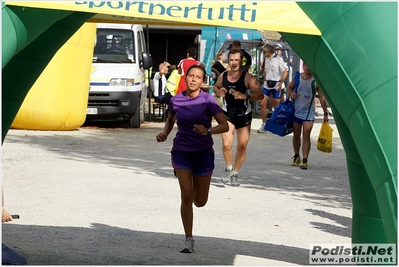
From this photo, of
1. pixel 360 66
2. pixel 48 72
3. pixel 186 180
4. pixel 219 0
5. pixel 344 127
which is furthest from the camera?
pixel 48 72

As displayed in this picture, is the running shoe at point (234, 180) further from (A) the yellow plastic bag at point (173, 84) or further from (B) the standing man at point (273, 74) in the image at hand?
(B) the standing man at point (273, 74)

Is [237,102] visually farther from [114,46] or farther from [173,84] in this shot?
[114,46]

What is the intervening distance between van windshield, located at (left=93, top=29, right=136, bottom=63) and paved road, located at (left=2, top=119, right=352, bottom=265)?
3.75m

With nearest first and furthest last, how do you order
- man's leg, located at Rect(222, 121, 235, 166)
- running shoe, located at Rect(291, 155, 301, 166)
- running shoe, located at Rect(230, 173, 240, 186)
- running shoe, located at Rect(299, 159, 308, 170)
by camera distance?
man's leg, located at Rect(222, 121, 235, 166)
running shoe, located at Rect(230, 173, 240, 186)
running shoe, located at Rect(299, 159, 308, 170)
running shoe, located at Rect(291, 155, 301, 166)

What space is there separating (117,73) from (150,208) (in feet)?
30.4

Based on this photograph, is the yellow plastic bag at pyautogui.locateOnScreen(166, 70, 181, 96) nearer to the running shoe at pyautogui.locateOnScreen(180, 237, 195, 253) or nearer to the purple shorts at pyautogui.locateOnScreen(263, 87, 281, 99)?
the purple shorts at pyautogui.locateOnScreen(263, 87, 281, 99)

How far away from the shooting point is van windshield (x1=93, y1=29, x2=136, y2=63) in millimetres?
19203

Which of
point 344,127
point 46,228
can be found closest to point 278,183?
point 46,228

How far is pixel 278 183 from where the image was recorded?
12.1 meters

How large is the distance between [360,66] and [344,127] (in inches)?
68.6

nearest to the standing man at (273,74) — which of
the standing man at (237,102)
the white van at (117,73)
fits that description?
the white van at (117,73)

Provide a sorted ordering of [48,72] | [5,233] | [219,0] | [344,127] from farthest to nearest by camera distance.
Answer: [48,72]
[5,233]
[344,127]
[219,0]

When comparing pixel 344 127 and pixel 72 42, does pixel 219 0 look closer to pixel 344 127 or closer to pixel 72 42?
pixel 344 127

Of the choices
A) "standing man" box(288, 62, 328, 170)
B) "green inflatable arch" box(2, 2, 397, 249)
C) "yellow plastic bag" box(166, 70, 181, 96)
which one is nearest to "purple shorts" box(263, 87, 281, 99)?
"yellow plastic bag" box(166, 70, 181, 96)
